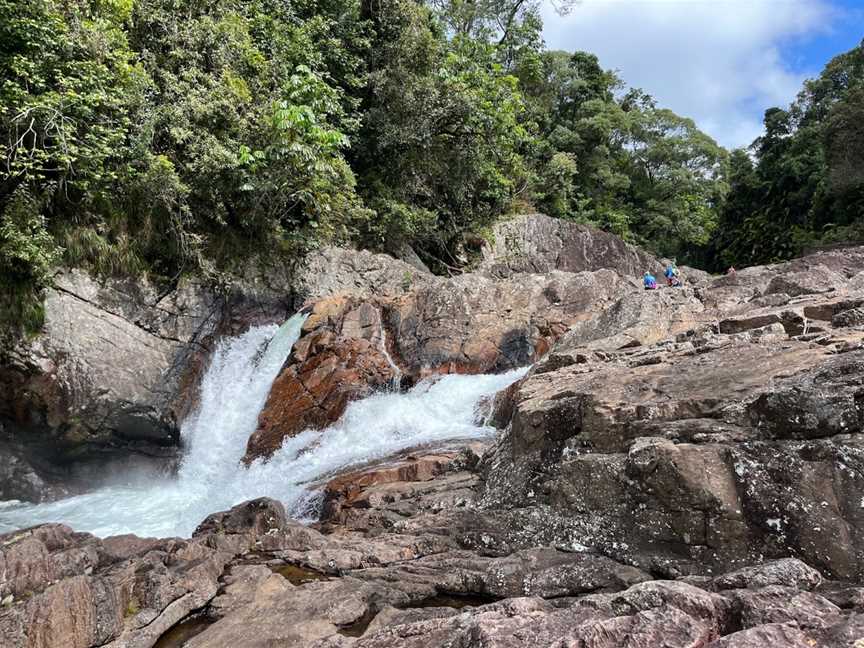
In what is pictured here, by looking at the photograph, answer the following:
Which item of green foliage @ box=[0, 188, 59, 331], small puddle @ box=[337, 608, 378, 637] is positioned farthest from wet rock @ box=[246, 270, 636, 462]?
small puddle @ box=[337, 608, 378, 637]

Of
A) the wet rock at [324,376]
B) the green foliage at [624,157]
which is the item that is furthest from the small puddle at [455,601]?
the green foliage at [624,157]

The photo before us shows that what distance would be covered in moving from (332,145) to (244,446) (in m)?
9.10

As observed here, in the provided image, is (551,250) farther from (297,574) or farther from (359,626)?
(359,626)

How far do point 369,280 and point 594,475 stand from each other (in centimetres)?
1448

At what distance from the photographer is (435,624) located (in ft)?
12.3

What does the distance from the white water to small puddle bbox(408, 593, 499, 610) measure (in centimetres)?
493

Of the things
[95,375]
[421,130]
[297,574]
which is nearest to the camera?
[297,574]

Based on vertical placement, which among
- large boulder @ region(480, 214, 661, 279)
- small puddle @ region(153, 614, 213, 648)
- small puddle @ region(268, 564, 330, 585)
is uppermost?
large boulder @ region(480, 214, 661, 279)

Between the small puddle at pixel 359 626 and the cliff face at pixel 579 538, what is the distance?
2cm

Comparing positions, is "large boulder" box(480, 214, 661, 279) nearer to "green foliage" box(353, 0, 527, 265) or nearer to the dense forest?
the dense forest

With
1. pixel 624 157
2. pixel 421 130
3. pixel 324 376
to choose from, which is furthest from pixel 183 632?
pixel 624 157

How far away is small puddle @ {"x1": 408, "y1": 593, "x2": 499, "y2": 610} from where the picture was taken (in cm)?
509

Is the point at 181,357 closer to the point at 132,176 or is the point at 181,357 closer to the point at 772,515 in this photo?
the point at 132,176

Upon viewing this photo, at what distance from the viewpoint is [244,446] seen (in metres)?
13.9
